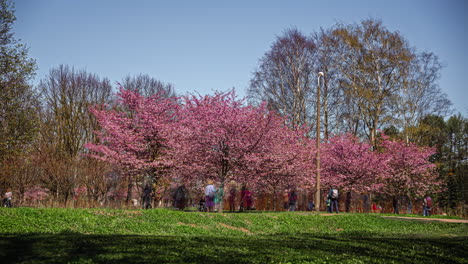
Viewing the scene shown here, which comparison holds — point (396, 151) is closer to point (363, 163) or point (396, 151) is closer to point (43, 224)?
point (363, 163)

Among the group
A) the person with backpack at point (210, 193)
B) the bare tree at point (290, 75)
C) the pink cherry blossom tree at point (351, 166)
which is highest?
the bare tree at point (290, 75)

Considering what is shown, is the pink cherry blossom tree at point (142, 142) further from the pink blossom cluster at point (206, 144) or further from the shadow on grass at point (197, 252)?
the shadow on grass at point (197, 252)

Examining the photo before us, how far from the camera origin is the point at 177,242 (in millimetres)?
8867

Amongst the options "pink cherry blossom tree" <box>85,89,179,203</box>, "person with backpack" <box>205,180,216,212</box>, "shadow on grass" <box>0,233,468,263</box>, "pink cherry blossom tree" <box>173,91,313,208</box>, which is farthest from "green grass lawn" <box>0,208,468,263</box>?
"pink cherry blossom tree" <box>85,89,179,203</box>

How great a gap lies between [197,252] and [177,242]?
1413mm

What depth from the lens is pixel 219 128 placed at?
21.6 m

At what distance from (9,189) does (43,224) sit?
66.8 feet

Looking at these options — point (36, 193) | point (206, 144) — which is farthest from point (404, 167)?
point (36, 193)

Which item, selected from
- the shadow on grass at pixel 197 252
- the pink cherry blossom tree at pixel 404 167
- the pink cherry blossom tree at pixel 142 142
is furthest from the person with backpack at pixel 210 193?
the pink cherry blossom tree at pixel 404 167

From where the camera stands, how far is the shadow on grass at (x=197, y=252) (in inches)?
260

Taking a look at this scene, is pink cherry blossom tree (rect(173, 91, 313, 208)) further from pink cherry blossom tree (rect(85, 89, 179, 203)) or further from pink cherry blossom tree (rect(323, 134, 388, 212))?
pink cherry blossom tree (rect(323, 134, 388, 212))

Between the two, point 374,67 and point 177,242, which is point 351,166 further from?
point 177,242

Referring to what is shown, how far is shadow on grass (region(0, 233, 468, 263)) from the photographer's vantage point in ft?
21.7

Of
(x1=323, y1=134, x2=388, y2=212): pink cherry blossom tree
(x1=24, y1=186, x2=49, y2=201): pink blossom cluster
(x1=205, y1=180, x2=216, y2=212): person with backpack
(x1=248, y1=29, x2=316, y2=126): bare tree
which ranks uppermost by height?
(x1=248, y1=29, x2=316, y2=126): bare tree
